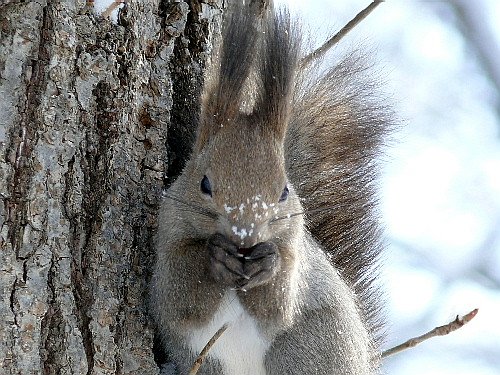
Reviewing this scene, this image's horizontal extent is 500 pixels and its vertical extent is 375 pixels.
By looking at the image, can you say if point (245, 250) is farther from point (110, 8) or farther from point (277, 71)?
point (110, 8)

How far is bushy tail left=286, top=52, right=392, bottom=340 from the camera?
1.93 m

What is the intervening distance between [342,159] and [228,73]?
0.51 metres

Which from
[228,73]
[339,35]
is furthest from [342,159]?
[228,73]

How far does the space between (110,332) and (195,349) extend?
276 mm

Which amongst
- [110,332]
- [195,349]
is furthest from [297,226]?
[110,332]

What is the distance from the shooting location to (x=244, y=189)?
1544 millimetres

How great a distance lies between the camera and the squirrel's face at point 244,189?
1.53m

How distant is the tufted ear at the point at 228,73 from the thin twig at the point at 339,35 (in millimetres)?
160

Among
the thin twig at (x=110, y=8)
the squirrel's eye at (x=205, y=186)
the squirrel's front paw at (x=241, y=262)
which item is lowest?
the squirrel's front paw at (x=241, y=262)

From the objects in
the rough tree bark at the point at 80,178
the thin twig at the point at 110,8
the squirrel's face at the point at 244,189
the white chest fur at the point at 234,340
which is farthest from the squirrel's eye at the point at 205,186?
the thin twig at the point at 110,8

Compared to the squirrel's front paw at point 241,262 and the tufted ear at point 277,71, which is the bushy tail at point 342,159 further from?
the squirrel's front paw at point 241,262

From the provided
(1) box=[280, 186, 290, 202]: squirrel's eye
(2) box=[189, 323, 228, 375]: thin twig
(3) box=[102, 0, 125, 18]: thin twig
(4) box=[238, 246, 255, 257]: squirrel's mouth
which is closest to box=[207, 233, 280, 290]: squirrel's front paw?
(4) box=[238, 246, 255, 257]: squirrel's mouth

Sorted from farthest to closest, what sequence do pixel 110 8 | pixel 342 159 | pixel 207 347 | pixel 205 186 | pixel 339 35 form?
1. pixel 342 159
2. pixel 339 35
3. pixel 205 186
4. pixel 110 8
5. pixel 207 347

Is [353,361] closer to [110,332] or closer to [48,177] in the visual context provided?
[110,332]
